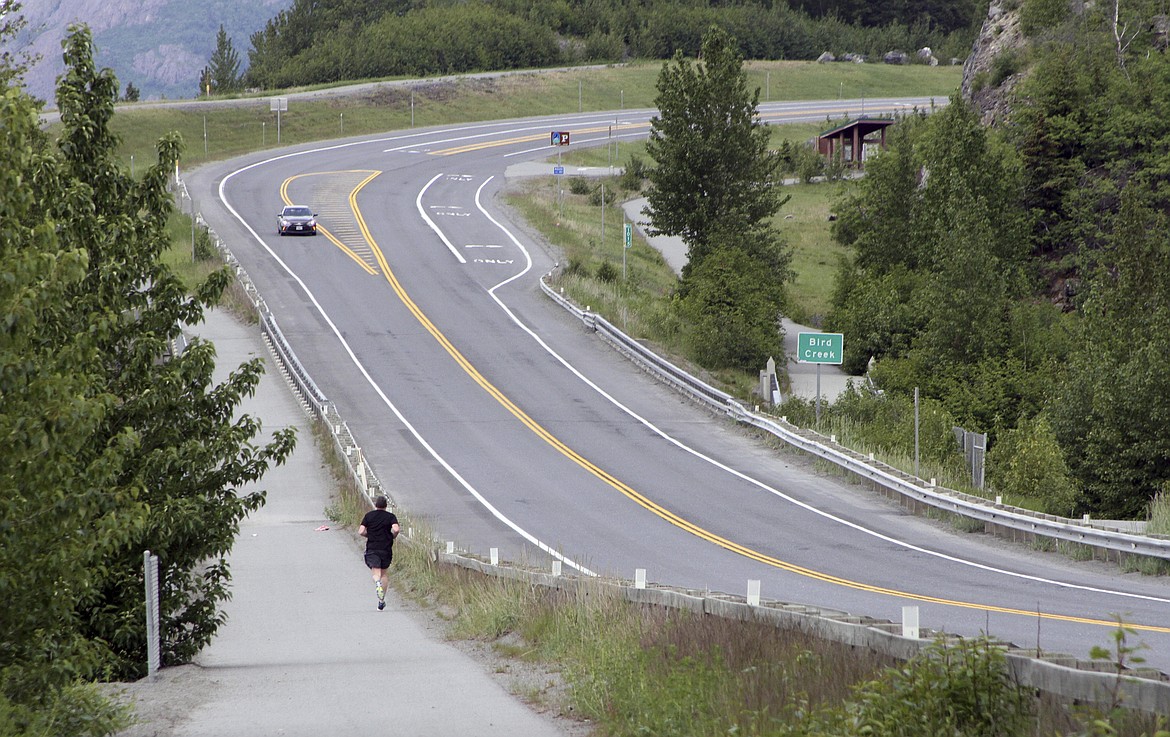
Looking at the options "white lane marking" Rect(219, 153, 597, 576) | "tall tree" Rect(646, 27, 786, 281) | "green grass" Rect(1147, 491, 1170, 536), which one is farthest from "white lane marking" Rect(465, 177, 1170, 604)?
"tall tree" Rect(646, 27, 786, 281)

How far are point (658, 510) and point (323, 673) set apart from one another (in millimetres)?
15538

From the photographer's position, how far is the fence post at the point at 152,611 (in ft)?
40.3

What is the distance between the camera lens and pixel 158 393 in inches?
526

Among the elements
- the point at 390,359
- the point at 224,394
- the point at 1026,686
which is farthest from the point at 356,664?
the point at 390,359

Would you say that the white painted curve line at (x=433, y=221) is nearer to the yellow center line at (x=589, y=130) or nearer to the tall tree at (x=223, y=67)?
the yellow center line at (x=589, y=130)

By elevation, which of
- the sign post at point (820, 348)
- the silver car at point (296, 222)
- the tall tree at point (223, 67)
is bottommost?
the sign post at point (820, 348)

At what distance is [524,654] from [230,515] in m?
3.62

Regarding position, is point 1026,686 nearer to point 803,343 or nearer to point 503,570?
point 503,570

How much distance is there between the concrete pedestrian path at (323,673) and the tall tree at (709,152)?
34.8m

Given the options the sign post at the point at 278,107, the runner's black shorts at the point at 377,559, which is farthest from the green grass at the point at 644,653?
the sign post at the point at 278,107

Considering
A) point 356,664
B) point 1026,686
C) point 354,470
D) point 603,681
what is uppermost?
point 1026,686

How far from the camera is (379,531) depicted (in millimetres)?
17812

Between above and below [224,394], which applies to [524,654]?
below

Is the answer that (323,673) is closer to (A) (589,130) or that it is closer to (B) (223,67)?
(A) (589,130)
